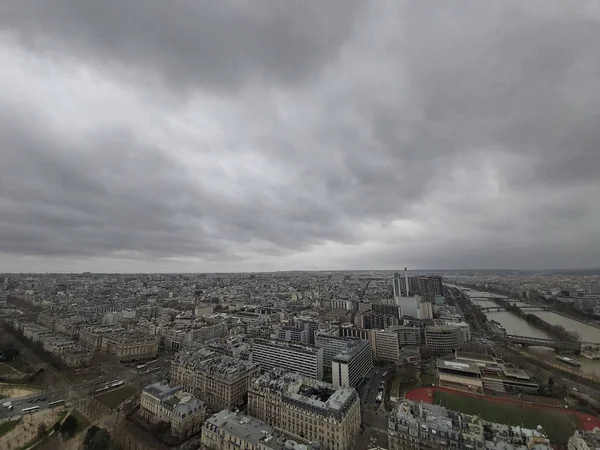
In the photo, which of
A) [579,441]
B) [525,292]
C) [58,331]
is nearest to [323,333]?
[579,441]

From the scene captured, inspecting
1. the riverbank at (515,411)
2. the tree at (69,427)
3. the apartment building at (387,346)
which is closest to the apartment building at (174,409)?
the tree at (69,427)

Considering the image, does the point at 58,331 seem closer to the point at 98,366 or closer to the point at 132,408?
the point at 98,366

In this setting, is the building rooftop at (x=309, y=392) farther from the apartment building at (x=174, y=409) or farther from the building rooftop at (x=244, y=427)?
the apartment building at (x=174, y=409)

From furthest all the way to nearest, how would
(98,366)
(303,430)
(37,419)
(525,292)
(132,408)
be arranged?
1. (525,292)
2. (98,366)
3. (132,408)
4. (37,419)
5. (303,430)

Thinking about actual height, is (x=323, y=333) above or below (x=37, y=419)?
above

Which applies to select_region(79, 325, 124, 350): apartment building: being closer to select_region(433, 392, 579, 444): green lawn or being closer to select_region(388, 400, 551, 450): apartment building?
select_region(388, 400, 551, 450): apartment building

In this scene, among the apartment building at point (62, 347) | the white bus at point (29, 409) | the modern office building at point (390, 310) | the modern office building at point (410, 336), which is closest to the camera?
the white bus at point (29, 409)

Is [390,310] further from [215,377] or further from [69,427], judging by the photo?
[69,427]
